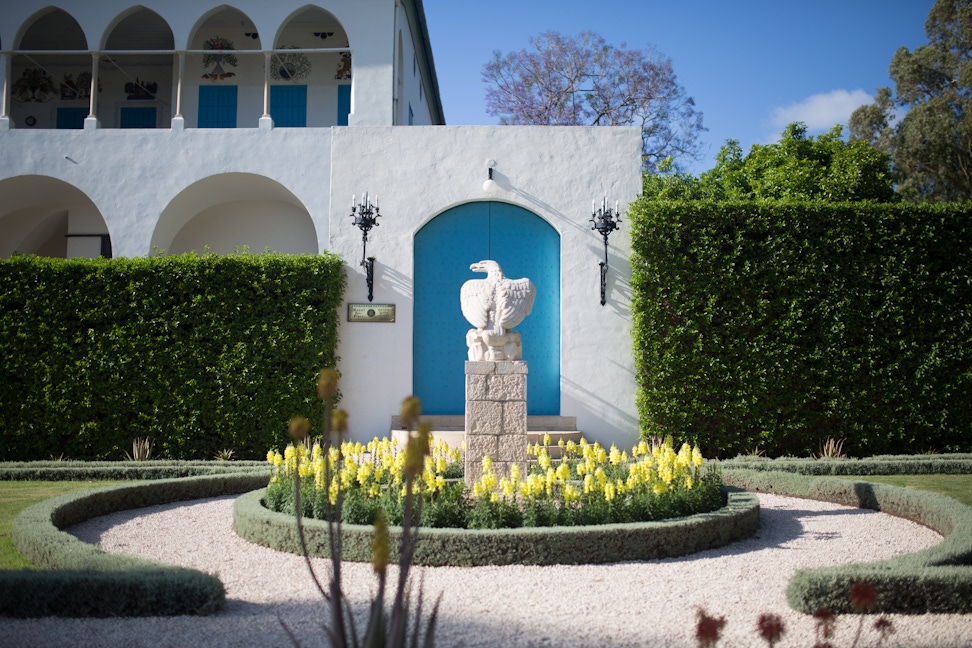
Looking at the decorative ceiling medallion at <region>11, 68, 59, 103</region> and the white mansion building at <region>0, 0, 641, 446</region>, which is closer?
the white mansion building at <region>0, 0, 641, 446</region>

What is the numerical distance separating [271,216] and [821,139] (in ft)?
41.9

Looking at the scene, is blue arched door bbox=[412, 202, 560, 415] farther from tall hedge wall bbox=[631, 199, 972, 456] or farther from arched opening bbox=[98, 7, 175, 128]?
arched opening bbox=[98, 7, 175, 128]

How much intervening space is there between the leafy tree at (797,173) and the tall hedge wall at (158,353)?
340 inches

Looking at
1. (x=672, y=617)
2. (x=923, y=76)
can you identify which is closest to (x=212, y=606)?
(x=672, y=617)

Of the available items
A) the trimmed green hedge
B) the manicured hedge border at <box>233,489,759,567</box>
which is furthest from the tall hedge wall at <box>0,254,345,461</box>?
the trimmed green hedge

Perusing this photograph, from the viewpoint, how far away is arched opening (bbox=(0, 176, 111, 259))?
15188 mm

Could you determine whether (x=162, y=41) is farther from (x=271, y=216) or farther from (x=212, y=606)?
(x=212, y=606)

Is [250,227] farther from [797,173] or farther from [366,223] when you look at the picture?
[797,173]

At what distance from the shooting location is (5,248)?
17.0 meters

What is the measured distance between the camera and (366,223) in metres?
12.6

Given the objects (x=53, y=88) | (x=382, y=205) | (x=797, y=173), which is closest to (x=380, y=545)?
(x=382, y=205)

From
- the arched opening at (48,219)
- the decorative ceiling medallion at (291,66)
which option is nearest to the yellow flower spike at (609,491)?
the arched opening at (48,219)

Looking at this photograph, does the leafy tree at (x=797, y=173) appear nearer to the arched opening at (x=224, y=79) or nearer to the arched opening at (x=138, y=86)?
the arched opening at (x=224, y=79)

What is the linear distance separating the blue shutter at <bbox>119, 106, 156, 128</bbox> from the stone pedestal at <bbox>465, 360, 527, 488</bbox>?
577 inches
